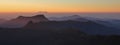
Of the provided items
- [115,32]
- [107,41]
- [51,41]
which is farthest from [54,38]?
[115,32]

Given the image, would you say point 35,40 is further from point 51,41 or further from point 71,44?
point 71,44

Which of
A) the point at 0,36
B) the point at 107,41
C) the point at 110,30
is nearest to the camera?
the point at 107,41

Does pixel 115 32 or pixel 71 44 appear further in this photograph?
pixel 115 32

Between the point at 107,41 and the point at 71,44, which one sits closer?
the point at 71,44

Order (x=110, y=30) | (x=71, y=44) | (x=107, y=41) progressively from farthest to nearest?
(x=110, y=30), (x=107, y=41), (x=71, y=44)

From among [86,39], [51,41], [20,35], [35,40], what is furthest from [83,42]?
[20,35]

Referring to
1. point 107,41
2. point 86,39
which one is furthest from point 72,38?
point 107,41

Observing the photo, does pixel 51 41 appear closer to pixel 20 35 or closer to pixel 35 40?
pixel 35 40

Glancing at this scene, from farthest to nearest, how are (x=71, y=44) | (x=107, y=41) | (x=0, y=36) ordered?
(x=0, y=36) → (x=107, y=41) → (x=71, y=44)

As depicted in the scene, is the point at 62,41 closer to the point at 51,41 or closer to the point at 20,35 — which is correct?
the point at 51,41
